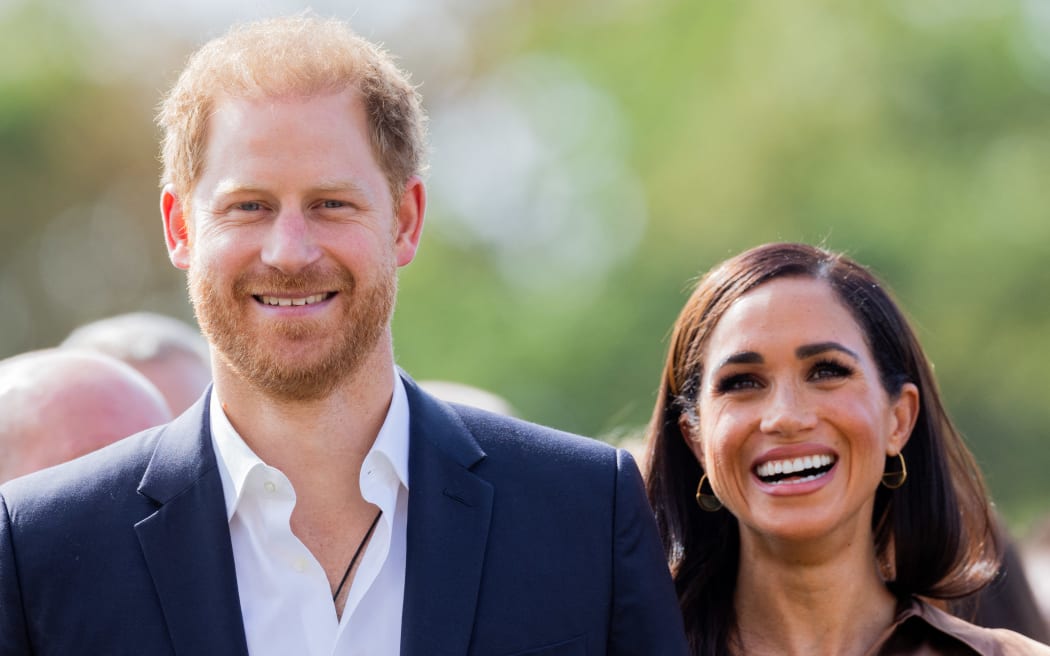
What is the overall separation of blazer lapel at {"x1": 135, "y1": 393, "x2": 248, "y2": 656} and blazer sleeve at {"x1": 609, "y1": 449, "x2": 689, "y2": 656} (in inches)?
30.3

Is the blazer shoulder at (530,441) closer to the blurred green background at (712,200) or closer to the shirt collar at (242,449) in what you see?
the shirt collar at (242,449)

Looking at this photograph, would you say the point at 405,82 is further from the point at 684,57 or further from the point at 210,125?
the point at 684,57

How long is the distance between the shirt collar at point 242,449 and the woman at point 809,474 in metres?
0.87

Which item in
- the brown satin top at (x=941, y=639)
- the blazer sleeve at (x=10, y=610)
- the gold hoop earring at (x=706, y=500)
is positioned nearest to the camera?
the blazer sleeve at (x=10, y=610)

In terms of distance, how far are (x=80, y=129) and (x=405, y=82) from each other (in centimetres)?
1871

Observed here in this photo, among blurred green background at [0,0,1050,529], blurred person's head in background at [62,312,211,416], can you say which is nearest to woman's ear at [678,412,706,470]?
blurred person's head in background at [62,312,211,416]

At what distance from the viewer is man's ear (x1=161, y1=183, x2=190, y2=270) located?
10.5 feet

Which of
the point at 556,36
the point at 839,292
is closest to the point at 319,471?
the point at 839,292

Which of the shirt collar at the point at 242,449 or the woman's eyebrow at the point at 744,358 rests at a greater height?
the woman's eyebrow at the point at 744,358

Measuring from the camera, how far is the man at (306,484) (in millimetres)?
2941

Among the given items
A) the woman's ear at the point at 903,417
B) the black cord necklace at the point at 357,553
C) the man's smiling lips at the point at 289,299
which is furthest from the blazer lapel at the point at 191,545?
the woman's ear at the point at 903,417

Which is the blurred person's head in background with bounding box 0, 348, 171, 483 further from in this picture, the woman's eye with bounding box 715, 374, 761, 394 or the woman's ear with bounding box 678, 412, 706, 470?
the woman's eye with bounding box 715, 374, 761, 394

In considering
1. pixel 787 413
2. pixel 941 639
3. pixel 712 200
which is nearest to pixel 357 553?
pixel 787 413

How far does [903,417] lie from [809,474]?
332 mm
